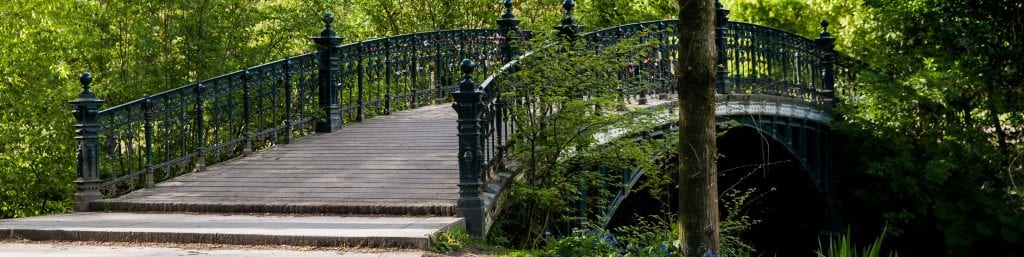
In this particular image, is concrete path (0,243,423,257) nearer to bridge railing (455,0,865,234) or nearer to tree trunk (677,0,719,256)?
bridge railing (455,0,865,234)

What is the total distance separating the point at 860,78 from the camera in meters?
22.1

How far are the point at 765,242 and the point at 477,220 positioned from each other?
54.7ft

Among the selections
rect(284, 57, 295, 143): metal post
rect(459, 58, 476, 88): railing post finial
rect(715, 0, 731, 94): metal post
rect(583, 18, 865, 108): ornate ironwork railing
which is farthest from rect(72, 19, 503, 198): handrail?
rect(459, 58, 476, 88): railing post finial

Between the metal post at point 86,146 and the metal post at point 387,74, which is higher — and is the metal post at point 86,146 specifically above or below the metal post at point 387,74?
below

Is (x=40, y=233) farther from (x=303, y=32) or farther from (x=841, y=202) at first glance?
(x=841, y=202)

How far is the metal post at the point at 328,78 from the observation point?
52.4 feet

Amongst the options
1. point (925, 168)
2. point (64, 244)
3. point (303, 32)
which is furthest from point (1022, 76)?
point (64, 244)

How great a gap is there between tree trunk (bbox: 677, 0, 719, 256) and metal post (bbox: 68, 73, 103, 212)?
6.64 m

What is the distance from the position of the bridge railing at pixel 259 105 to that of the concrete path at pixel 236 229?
1.42 m

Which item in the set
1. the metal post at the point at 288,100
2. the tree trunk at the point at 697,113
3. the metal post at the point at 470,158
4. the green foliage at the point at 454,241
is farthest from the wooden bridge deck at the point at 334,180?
the tree trunk at the point at 697,113

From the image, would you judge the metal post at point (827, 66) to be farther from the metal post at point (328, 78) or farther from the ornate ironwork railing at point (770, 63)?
the metal post at point (328, 78)

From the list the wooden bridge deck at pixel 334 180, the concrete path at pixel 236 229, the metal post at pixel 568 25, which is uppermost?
the metal post at pixel 568 25

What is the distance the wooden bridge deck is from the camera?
1148 centimetres

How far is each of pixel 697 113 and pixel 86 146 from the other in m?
6.83
